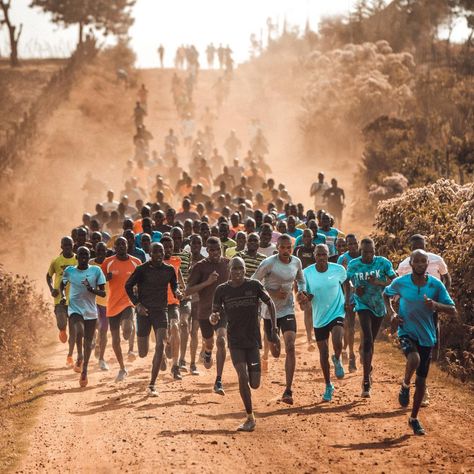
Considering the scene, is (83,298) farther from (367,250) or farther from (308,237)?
(367,250)

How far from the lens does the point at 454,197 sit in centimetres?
1809

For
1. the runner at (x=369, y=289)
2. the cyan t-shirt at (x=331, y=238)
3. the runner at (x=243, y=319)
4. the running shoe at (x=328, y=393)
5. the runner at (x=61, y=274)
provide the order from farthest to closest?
the cyan t-shirt at (x=331, y=238) → the runner at (x=61, y=274) → the runner at (x=369, y=289) → the running shoe at (x=328, y=393) → the runner at (x=243, y=319)

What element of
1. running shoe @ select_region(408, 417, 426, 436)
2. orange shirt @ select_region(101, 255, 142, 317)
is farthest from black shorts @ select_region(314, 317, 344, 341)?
orange shirt @ select_region(101, 255, 142, 317)

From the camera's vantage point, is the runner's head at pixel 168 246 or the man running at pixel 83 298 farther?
the runner's head at pixel 168 246

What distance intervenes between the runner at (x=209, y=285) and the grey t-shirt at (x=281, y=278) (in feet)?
2.91

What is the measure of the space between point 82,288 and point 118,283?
53 cm

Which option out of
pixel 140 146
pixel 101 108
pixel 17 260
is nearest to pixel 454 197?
pixel 17 260

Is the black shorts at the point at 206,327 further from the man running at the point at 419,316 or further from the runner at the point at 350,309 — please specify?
the man running at the point at 419,316

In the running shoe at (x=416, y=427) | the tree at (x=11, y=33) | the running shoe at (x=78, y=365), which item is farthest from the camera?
the tree at (x=11, y=33)

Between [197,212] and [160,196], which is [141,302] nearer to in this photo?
[197,212]

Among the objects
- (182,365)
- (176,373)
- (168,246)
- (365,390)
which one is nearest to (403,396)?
(365,390)

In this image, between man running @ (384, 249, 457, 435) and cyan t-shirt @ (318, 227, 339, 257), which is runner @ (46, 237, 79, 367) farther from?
man running @ (384, 249, 457, 435)

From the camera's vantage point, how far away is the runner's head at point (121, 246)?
47.2ft

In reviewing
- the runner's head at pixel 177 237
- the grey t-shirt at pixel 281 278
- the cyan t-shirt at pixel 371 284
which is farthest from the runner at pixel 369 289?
the runner's head at pixel 177 237
